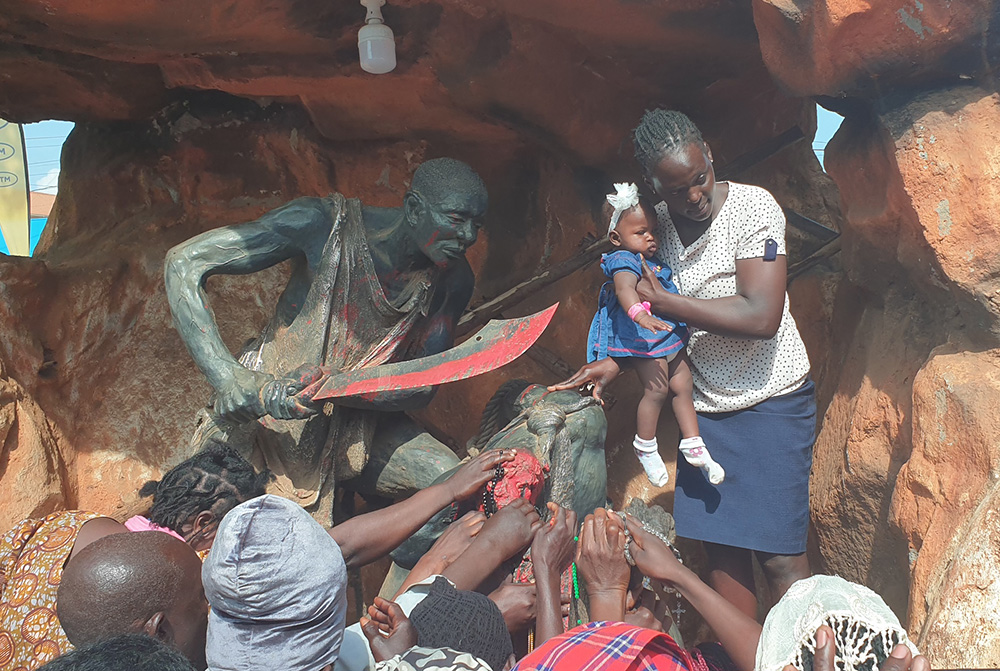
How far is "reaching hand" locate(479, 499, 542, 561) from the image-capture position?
237 centimetres

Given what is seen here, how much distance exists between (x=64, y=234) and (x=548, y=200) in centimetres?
229

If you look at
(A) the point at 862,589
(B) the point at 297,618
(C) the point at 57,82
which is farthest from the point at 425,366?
(C) the point at 57,82

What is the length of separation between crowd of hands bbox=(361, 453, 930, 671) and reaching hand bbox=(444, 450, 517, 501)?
9 cm

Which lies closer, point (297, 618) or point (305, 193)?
point (297, 618)

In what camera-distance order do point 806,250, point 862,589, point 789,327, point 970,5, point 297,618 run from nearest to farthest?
point 297,618 < point 862,589 < point 970,5 < point 789,327 < point 806,250

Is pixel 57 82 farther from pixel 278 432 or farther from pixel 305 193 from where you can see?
pixel 278 432

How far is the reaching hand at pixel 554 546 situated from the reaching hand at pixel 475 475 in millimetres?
262

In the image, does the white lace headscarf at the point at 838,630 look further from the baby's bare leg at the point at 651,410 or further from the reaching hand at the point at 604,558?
the baby's bare leg at the point at 651,410

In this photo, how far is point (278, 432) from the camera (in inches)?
116

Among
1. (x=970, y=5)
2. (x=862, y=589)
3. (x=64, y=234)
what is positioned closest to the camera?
(x=862, y=589)

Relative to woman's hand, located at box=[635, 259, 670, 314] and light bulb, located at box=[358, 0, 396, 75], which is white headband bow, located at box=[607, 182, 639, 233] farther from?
light bulb, located at box=[358, 0, 396, 75]

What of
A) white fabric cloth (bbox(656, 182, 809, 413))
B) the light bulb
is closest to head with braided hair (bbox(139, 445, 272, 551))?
white fabric cloth (bbox(656, 182, 809, 413))

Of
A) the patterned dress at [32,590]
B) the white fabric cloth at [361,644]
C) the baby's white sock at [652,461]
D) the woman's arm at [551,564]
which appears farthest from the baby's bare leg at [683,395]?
the patterned dress at [32,590]

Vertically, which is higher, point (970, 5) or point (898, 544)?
point (970, 5)
